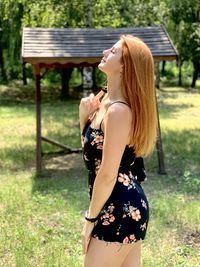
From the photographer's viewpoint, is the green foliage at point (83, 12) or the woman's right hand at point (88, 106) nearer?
the woman's right hand at point (88, 106)

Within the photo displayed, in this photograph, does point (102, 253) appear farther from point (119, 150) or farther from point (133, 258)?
point (119, 150)

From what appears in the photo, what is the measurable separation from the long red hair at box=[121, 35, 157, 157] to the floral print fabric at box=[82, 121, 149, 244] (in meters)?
0.15

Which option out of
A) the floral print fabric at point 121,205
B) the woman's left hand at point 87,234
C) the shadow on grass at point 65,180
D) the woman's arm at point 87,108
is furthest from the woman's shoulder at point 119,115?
the shadow on grass at point 65,180

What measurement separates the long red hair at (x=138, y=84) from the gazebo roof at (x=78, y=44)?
16.8 feet

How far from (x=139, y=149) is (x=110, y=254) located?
55cm

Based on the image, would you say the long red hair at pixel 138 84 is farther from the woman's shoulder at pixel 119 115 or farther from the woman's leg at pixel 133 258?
the woman's leg at pixel 133 258

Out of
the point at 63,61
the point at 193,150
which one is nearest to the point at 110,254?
the point at 63,61

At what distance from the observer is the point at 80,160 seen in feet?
30.8

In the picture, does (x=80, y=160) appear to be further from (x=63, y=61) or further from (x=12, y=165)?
(x=63, y=61)

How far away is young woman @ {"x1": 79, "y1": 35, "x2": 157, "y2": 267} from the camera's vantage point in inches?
92.5

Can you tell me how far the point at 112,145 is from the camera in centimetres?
231

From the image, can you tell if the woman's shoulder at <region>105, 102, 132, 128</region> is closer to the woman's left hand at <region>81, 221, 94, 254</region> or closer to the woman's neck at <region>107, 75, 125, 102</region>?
the woman's neck at <region>107, 75, 125, 102</region>

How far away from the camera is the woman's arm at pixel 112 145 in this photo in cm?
231

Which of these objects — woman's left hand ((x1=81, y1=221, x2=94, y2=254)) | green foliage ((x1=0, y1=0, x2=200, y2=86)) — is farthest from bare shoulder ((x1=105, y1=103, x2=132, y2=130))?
green foliage ((x1=0, y1=0, x2=200, y2=86))
